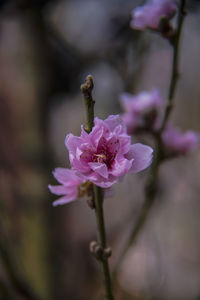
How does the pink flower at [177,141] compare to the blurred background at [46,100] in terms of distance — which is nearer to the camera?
the pink flower at [177,141]

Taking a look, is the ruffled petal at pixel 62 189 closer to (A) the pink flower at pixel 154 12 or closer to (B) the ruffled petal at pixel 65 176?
(B) the ruffled petal at pixel 65 176

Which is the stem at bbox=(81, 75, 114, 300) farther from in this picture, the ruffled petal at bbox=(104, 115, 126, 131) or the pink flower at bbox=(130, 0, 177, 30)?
the pink flower at bbox=(130, 0, 177, 30)

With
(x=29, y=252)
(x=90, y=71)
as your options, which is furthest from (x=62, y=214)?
(x=90, y=71)

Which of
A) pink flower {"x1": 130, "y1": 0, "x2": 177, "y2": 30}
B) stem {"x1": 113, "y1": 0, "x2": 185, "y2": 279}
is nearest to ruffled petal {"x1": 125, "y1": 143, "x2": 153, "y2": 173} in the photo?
stem {"x1": 113, "y1": 0, "x2": 185, "y2": 279}

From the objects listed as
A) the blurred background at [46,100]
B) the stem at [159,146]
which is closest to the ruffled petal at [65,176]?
the stem at [159,146]

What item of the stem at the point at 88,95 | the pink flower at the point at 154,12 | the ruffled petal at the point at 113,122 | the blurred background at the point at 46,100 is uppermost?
the pink flower at the point at 154,12

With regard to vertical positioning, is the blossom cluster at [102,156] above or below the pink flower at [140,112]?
above

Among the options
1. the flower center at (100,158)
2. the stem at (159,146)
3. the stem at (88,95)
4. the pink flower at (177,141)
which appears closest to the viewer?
the stem at (88,95)
